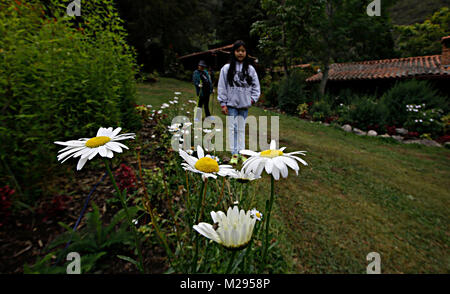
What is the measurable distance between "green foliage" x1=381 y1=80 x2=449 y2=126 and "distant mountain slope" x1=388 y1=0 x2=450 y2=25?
3485cm

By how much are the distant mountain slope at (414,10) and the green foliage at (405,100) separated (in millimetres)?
34849

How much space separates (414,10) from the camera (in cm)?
3641

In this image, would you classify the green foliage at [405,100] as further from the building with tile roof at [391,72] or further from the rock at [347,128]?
the building with tile roof at [391,72]

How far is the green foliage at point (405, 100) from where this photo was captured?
760 cm

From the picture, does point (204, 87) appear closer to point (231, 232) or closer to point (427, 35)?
point (231, 232)

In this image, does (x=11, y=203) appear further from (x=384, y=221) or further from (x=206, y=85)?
(x=206, y=85)

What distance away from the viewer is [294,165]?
2.34ft

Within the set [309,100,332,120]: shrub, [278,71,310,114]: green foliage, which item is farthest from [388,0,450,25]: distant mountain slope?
[309,100,332,120]: shrub

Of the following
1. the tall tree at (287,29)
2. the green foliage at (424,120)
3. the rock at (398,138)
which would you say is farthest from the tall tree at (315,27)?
the rock at (398,138)

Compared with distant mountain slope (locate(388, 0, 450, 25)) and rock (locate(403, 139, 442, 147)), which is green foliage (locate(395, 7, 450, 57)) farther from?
rock (locate(403, 139, 442, 147))

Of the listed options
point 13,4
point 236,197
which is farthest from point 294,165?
point 13,4

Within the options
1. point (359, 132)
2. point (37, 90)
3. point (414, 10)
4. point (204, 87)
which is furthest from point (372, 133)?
point (414, 10)

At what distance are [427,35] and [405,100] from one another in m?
21.9

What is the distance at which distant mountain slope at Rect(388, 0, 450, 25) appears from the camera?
106ft
